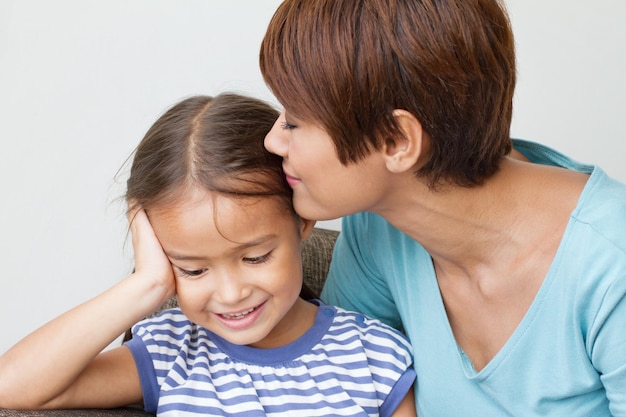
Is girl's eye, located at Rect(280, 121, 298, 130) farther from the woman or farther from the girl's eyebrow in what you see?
the girl's eyebrow

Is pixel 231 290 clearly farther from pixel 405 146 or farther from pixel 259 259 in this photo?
pixel 405 146

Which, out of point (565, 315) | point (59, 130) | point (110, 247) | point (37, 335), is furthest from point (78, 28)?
point (565, 315)

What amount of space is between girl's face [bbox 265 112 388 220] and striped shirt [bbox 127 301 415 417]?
0.98ft

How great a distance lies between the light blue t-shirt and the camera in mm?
1368

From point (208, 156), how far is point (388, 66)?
0.36m

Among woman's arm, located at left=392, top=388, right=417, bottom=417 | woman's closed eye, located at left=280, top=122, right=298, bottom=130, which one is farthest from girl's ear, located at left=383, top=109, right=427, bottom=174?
woman's arm, located at left=392, top=388, right=417, bottom=417

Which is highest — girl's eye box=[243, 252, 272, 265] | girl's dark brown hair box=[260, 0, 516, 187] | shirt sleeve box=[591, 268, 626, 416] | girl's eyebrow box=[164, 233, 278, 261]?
girl's dark brown hair box=[260, 0, 516, 187]

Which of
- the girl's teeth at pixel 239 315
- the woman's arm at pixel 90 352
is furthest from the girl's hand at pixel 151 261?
the girl's teeth at pixel 239 315

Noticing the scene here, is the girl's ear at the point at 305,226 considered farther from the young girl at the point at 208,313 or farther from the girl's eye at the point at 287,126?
the girl's eye at the point at 287,126

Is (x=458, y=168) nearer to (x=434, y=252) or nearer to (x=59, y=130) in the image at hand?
(x=434, y=252)

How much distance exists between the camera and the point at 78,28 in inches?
81.1

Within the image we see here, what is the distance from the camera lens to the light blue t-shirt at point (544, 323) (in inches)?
53.9

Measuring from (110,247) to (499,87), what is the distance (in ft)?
3.92

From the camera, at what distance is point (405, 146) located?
1.39 metres
